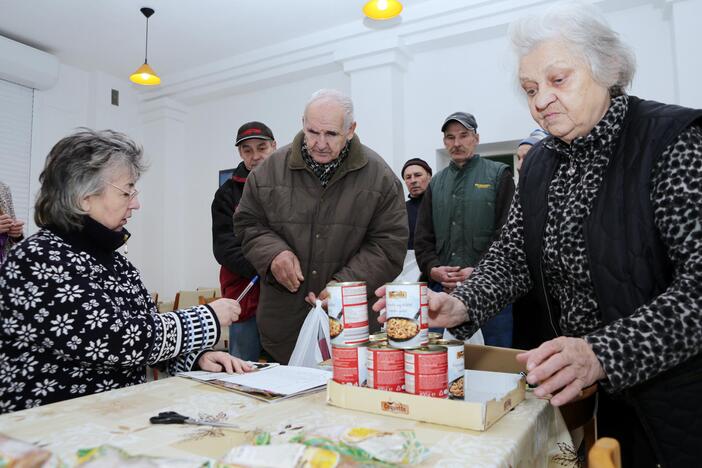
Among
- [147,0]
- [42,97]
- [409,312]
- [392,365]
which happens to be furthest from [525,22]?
[42,97]

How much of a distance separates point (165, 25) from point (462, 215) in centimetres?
411

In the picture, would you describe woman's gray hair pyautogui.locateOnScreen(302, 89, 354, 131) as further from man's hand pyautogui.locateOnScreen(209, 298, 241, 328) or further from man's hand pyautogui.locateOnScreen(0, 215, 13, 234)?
man's hand pyautogui.locateOnScreen(0, 215, 13, 234)

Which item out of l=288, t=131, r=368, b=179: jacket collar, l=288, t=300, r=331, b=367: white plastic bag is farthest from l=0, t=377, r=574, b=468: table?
l=288, t=131, r=368, b=179: jacket collar

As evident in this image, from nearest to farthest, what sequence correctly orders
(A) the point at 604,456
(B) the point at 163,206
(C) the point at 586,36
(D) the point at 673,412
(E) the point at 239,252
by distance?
1. (A) the point at 604,456
2. (D) the point at 673,412
3. (C) the point at 586,36
4. (E) the point at 239,252
5. (B) the point at 163,206

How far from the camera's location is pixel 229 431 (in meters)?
0.83

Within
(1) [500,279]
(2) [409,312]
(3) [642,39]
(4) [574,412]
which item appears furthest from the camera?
(3) [642,39]

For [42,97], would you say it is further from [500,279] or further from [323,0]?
[500,279]

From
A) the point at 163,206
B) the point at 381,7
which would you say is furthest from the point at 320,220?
the point at 163,206

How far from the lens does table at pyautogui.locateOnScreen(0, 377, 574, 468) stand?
75 centimetres

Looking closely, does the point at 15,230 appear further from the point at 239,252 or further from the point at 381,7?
the point at 381,7

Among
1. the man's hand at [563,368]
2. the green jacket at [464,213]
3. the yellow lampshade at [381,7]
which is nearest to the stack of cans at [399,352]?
the man's hand at [563,368]

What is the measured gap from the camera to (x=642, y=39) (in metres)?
4.14

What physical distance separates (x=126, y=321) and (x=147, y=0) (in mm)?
4560

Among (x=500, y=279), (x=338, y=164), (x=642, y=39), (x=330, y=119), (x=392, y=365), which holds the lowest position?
(x=392, y=365)
